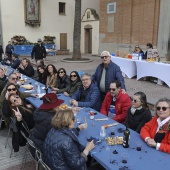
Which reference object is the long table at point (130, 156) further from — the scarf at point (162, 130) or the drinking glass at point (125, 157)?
the scarf at point (162, 130)

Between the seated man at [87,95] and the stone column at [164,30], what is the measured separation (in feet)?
36.3

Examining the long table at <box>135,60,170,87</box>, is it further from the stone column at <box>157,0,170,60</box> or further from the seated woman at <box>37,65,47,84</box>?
the stone column at <box>157,0,170,60</box>

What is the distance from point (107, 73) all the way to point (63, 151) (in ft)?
10.1

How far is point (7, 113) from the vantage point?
4.25 m

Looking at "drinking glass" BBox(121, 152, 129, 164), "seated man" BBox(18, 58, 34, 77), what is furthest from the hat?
"seated man" BBox(18, 58, 34, 77)

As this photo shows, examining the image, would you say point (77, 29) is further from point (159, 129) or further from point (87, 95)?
point (159, 129)

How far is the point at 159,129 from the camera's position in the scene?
3.10 m

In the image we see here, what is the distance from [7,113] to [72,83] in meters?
2.10

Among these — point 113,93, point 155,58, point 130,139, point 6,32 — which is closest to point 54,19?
point 6,32

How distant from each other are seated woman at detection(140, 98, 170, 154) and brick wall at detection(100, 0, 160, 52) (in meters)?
13.4

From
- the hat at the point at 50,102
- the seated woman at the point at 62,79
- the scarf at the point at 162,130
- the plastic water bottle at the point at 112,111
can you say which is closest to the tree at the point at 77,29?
the seated woman at the point at 62,79

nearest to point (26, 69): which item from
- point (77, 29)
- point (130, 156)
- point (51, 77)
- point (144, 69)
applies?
point (51, 77)

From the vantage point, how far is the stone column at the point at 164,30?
1459 centimetres

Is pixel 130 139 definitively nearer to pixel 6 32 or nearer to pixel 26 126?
pixel 26 126
